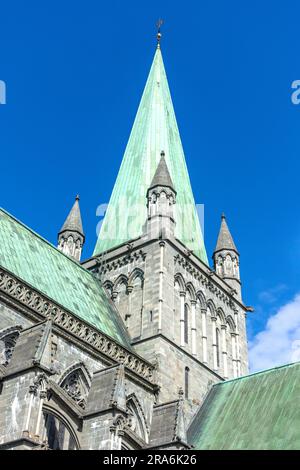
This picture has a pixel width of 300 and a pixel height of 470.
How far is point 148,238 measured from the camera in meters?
27.0

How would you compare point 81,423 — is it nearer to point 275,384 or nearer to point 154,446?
point 154,446

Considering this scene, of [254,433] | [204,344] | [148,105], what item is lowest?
[254,433]

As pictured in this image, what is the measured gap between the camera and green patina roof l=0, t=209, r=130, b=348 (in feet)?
69.2

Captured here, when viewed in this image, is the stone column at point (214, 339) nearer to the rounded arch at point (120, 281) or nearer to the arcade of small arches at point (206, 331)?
the arcade of small arches at point (206, 331)

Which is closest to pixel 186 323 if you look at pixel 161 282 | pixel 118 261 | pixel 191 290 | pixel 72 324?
pixel 191 290

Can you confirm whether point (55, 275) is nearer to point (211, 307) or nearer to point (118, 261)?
point (118, 261)

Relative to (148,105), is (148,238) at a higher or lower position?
lower

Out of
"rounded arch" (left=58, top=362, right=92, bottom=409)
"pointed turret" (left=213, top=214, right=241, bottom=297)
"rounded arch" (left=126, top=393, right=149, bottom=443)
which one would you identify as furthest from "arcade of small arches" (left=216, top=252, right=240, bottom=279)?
"rounded arch" (left=58, top=362, right=92, bottom=409)

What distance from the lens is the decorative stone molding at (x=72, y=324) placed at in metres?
18.3

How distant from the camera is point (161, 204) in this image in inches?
1101

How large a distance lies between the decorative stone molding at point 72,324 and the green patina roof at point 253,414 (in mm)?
2851

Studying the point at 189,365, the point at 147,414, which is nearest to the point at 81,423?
the point at 147,414

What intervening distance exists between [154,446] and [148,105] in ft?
69.5

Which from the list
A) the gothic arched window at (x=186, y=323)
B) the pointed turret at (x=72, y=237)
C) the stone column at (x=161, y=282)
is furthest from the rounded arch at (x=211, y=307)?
the pointed turret at (x=72, y=237)
